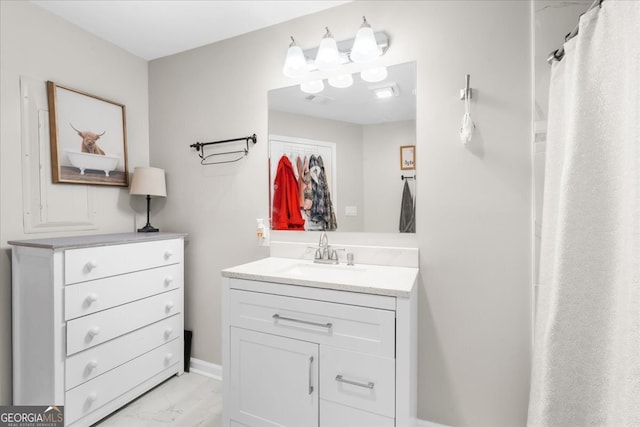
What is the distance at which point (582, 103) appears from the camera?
1039 mm

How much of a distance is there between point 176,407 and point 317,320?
1264 mm

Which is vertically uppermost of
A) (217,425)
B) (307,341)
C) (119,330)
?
(307,341)

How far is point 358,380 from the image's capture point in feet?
4.20

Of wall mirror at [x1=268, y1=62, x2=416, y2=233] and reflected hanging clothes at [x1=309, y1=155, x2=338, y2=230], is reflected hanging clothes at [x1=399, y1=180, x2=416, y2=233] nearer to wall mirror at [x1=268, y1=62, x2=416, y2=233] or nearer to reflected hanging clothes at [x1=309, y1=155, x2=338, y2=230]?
wall mirror at [x1=268, y1=62, x2=416, y2=233]

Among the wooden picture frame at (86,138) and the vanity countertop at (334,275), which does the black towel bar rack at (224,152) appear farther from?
the vanity countertop at (334,275)

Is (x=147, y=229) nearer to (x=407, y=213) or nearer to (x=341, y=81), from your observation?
(x=341, y=81)

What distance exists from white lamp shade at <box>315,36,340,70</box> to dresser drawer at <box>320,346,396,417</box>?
150 cm

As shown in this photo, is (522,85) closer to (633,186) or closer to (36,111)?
(633,186)

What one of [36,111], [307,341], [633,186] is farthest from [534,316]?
[36,111]

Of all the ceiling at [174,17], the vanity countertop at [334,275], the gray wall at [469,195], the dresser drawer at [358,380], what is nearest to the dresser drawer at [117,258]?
the vanity countertop at [334,275]

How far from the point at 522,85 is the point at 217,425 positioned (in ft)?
7.94

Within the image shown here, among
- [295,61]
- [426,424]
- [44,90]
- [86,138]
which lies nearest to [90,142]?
[86,138]

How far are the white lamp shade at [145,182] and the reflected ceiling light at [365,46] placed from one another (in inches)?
63.2

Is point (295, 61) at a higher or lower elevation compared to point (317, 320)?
higher
